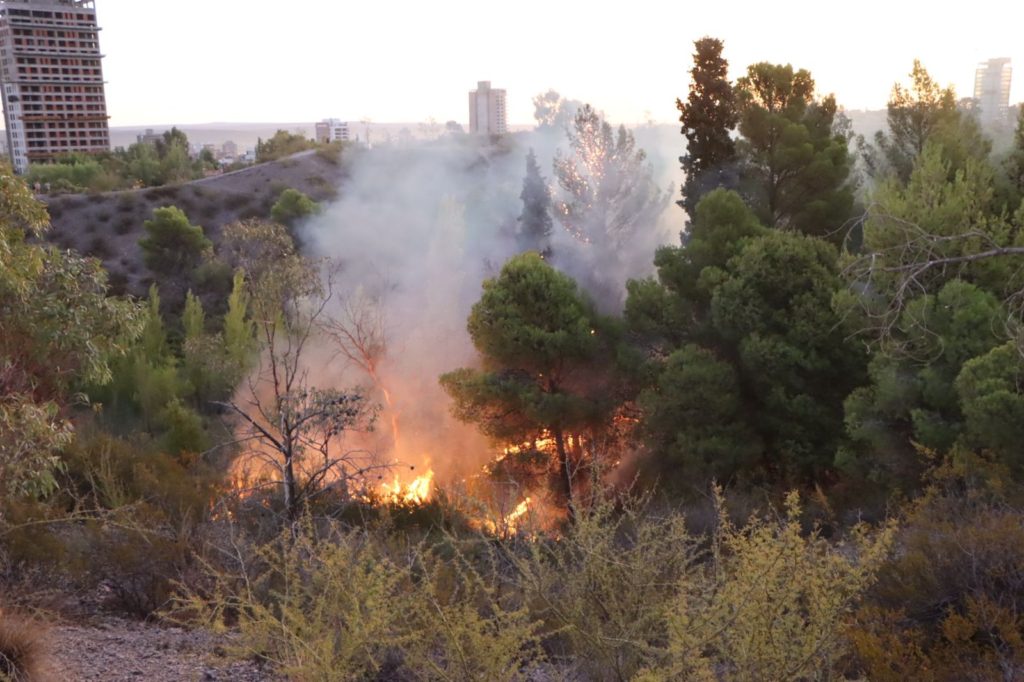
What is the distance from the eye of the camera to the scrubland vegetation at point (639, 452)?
4555 mm

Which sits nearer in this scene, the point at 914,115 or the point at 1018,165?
the point at 1018,165

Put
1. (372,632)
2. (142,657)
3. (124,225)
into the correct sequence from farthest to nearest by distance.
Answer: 1. (124,225)
2. (142,657)
3. (372,632)

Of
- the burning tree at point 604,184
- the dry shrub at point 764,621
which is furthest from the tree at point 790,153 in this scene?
the dry shrub at point 764,621

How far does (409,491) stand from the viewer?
12539 mm

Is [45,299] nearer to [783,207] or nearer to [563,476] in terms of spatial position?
[563,476]

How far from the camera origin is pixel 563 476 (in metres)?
13.6

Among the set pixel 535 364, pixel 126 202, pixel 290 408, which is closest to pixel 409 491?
pixel 535 364

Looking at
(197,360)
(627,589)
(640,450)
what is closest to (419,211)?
(197,360)

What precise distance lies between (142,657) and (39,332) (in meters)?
3.06

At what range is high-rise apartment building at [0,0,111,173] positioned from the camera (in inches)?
2480

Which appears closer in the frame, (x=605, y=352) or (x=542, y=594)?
(x=542, y=594)

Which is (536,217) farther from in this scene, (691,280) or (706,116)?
(691,280)

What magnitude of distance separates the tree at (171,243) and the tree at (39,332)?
2206 centimetres

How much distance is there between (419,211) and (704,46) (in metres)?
22.1
